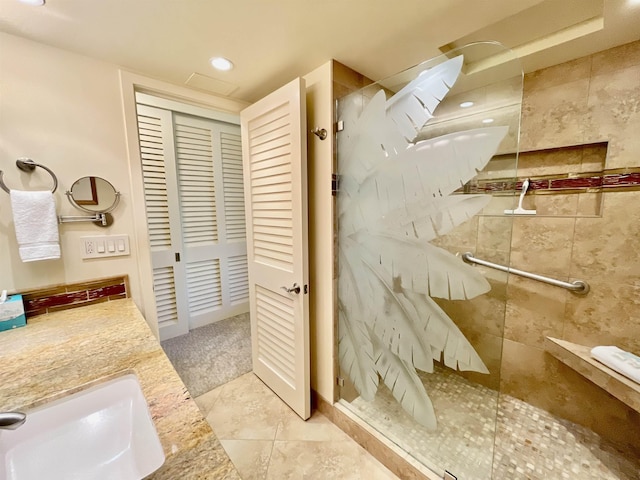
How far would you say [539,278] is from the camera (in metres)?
1.50

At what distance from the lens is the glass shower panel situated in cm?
99

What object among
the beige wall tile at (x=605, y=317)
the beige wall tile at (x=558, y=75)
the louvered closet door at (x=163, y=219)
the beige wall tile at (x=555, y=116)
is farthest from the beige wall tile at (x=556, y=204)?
the louvered closet door at (x=163, y=219)

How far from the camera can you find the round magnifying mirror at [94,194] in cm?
132

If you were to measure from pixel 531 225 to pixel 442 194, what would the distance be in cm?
98

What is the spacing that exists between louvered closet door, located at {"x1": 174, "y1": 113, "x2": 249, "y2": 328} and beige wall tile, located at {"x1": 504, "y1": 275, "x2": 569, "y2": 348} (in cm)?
257

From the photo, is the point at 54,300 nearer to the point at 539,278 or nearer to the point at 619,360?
the point at 539,278

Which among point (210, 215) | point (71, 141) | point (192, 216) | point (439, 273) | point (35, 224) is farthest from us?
point (210, 215)

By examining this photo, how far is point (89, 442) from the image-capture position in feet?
2.29

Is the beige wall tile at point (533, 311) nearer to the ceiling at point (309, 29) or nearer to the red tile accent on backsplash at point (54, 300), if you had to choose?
the ceiling at point (309, 29)

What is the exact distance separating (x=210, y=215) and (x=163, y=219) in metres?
0.44

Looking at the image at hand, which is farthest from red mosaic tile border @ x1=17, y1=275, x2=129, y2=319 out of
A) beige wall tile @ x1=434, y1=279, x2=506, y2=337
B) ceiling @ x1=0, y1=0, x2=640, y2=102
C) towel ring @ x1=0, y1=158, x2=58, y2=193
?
beige wall tile @ x1=434, y1=279, x2=506, y2=337

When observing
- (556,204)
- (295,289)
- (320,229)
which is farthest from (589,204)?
(295,289)

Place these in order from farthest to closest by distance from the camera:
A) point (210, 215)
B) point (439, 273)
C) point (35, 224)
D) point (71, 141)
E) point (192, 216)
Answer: point (210, 215) → point (192, 216) → point (71, 141) → point (35, 224) → point (439, 273)

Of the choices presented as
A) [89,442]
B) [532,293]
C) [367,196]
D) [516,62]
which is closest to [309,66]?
[367,196]
